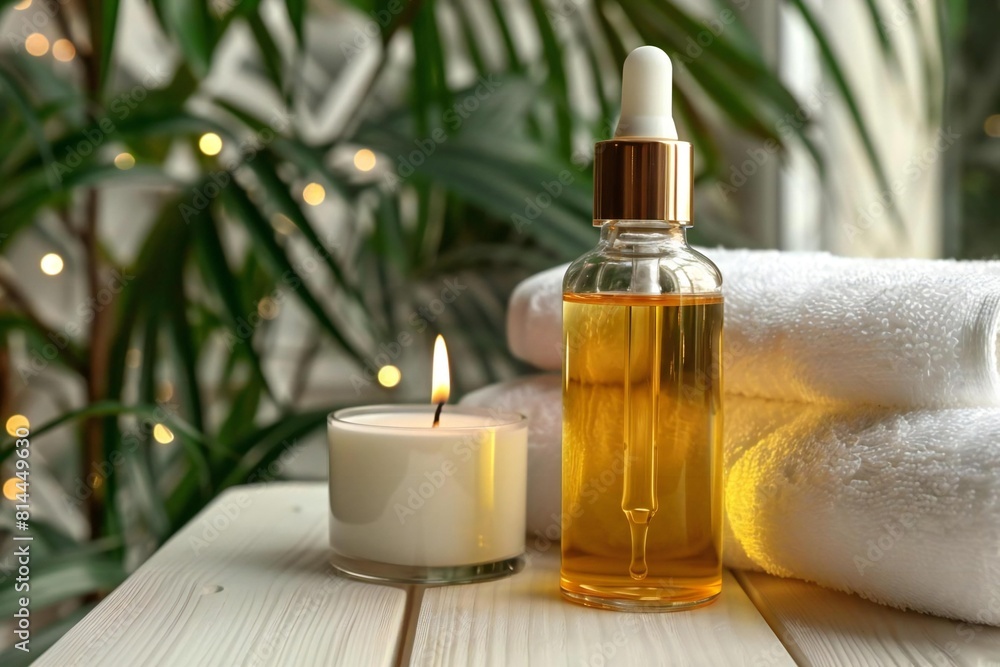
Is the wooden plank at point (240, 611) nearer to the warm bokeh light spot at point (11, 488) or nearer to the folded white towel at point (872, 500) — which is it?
the folded white towel at point (872, 500)

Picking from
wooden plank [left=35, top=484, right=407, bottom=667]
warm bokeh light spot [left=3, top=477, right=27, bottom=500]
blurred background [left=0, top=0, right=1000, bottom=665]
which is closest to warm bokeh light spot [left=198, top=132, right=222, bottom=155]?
blurred background [left=0, top=0, right=1000, bottom=665]

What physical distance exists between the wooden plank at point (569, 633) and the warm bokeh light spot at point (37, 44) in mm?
961

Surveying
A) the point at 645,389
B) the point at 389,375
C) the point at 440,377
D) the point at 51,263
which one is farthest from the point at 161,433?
the point at 645,389

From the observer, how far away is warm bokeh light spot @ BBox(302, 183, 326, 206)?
1.10 meters

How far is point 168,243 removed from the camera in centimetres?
72

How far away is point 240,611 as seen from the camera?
0.38 metres

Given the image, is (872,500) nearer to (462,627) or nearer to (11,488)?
(462,627)

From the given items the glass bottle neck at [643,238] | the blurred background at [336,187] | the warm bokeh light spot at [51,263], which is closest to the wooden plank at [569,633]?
the glass bottle neck at [643,238]

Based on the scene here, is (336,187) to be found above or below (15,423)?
above

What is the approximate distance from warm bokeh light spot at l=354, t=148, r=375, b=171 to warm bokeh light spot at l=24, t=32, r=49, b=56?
37 centimetres

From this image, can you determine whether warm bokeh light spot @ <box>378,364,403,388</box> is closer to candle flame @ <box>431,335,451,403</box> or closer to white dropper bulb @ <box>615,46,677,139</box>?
candle flame @ <box>431,335,451,403</box>

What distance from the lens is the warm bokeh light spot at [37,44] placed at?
1.10 metres

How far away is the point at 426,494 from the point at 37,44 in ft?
3.11

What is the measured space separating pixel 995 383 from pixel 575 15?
2.23ft
